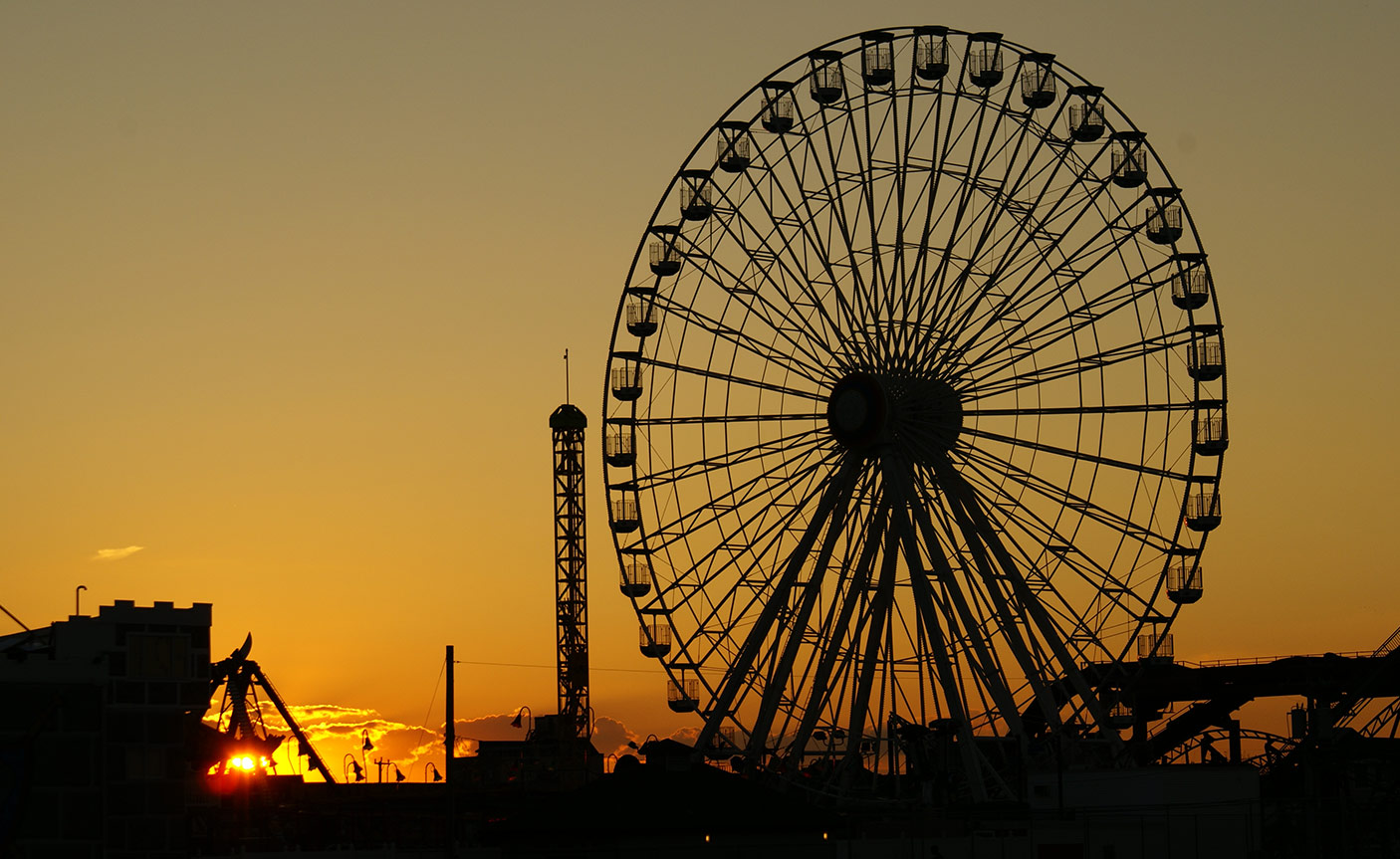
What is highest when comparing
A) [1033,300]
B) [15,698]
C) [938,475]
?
[1033,300]

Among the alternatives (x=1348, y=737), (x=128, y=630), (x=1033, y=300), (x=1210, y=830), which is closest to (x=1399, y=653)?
(x=1348, y=737)

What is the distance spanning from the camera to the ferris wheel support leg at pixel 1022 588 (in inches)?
2333

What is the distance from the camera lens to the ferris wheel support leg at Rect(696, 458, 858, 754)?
6134cm

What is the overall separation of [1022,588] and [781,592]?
24.2ft

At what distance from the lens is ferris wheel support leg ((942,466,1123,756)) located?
194 feet

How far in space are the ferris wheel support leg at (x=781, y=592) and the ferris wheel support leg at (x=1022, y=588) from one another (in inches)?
129

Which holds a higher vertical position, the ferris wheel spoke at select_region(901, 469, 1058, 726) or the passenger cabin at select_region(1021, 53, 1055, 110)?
the passenger cabin at select_region(1021, 53, 1055, 110)

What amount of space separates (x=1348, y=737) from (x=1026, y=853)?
2340 centimetres

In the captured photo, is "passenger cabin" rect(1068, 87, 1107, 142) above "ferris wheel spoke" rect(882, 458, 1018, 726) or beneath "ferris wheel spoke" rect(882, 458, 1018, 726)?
above

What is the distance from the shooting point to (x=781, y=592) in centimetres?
6172

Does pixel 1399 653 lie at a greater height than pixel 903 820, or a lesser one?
greater

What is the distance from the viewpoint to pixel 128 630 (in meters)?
57.1

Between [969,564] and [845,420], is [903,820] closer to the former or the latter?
[969,564]

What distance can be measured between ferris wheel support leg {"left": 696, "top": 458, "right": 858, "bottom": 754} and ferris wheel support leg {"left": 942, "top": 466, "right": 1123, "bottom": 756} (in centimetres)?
329
